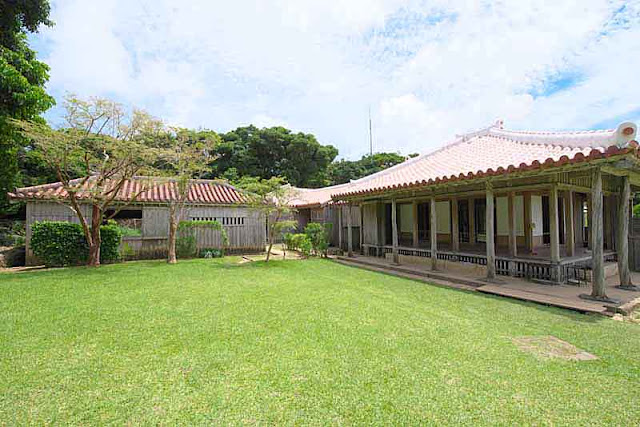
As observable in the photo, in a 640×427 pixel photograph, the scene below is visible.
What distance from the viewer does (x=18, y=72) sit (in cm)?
884

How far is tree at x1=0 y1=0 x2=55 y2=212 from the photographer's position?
891 centimetres

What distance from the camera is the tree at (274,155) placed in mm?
31422

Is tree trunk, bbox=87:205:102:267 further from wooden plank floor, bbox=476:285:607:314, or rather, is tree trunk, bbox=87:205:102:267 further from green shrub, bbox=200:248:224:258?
wooden plank floor, bbox=476:285:607:314

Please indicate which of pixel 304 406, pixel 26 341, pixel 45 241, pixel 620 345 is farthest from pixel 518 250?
pixel 45 241

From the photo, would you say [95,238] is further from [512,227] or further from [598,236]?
[598,236]

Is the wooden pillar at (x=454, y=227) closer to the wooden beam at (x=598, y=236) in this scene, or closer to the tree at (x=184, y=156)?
the wooden beam at (x=598, y=236)

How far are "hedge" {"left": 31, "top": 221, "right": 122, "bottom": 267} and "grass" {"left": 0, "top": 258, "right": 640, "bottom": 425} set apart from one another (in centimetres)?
467

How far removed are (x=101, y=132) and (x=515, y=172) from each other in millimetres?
11061

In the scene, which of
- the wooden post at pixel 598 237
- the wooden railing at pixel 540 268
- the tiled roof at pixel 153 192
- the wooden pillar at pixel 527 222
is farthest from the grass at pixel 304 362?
the tiled roof at pixel 153 192

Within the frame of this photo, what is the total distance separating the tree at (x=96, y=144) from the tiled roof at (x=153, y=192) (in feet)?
2.01

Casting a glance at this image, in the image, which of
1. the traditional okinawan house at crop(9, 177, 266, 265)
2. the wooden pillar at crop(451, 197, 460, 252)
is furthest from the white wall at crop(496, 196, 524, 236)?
the traditional okinawan house at crop(9, 177, 266, 265)

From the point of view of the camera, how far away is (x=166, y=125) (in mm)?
10125

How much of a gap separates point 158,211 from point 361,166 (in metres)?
28.9

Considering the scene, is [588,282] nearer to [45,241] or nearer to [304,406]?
[304,406]
